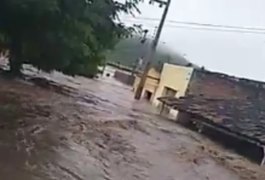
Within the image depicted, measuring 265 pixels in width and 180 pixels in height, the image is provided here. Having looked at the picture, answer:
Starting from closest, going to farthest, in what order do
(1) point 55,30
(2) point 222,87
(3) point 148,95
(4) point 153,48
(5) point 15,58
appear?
1. (1) point 55,30
2. (5) point 15,58
3. (2) point 222,87
4. (4) point 153,48
5. (3) point 148,95

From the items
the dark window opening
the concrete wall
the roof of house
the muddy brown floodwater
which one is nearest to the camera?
the muddy brown floodwater

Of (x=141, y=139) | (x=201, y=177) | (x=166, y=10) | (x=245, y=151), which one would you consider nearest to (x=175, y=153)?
(x=141, y=139)

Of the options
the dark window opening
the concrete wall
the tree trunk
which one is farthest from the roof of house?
the dark window opening

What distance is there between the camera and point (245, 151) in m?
17.4

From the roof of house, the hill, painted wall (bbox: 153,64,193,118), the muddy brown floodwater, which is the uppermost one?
the hill

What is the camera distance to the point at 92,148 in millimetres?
10766

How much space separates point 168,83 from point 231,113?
485 inches

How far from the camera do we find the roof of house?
17.6 meters

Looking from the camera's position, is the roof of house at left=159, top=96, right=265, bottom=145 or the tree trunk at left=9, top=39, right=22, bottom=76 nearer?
the roof of house at left=159, top=96, right=265, bottom=145

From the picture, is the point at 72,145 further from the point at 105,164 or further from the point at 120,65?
the point at 120,65

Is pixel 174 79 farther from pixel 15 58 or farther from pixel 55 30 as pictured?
pixel 55 30

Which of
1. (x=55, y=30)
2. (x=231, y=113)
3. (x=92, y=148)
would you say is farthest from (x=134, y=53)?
(x=92, y=148)

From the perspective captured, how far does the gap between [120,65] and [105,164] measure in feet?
187

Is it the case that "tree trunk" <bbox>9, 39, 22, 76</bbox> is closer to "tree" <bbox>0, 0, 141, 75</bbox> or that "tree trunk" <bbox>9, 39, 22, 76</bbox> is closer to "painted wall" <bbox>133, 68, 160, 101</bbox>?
"tree" <bbox>0, 0, 141, 75</bbox>
